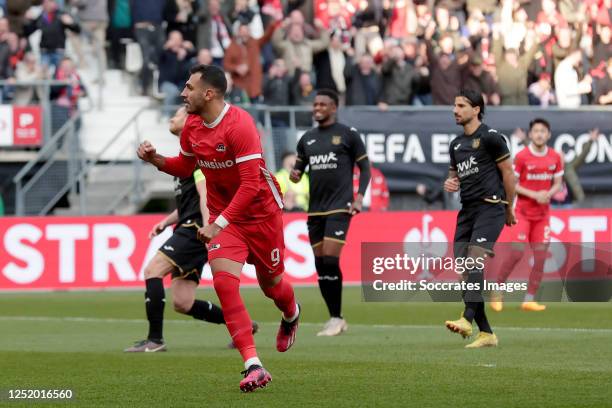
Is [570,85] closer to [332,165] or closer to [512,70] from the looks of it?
[512,70]

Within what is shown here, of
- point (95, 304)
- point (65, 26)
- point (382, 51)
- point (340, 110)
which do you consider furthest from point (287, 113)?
point (95, 304)

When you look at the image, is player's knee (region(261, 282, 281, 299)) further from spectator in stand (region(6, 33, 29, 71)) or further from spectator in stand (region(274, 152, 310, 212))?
Answer: spectator in stand (region(6, 33, 29, 71))

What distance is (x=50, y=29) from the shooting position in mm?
26281

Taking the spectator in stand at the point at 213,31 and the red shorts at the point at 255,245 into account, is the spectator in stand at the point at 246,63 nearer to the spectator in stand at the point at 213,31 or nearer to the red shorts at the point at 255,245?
the spectator in stand at the point at 213,31

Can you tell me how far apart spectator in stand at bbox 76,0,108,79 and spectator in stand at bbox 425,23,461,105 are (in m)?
6.20

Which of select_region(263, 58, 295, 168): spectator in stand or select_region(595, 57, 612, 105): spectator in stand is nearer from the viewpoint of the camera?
select_region(263, 58, 295, 168): spectator in stand

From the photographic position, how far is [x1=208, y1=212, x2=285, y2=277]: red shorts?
10.3m

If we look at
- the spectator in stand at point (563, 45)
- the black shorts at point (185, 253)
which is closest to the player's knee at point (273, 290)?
the black shorts at point (185, 253)

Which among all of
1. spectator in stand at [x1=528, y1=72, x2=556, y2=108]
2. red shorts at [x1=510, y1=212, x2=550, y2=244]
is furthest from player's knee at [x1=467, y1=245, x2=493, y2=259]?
spectator in stand at [x1=528, y1=72, x2=556, y2=108]

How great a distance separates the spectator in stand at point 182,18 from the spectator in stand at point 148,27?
0.56 ft

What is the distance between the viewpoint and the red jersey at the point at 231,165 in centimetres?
1009

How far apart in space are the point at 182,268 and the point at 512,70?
15432mm

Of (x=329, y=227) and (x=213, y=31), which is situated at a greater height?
(x=213, y=31)

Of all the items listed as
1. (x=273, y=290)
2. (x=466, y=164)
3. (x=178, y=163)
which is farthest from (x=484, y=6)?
(x=178, y=163)
